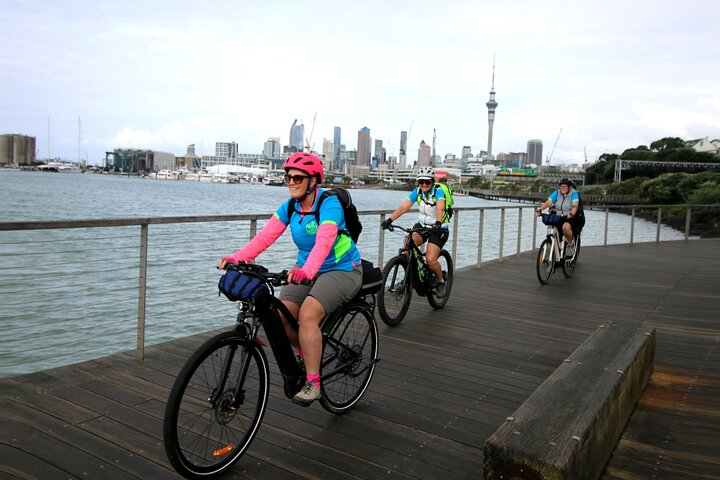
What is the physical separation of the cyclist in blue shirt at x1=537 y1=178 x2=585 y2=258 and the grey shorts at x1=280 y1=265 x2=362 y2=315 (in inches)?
278

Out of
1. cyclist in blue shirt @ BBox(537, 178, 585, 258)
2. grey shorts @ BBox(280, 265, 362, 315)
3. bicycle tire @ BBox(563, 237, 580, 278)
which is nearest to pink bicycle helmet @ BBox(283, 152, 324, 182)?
grey shorts @ BBox(280, 265, 362, 315)

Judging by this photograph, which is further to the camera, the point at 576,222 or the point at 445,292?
the point at 576,222

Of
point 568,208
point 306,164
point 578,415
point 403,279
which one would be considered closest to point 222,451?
point 306,164

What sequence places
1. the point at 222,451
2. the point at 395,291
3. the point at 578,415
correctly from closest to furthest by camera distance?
the point at 578,415
the point at 222,451
the point at 395,291

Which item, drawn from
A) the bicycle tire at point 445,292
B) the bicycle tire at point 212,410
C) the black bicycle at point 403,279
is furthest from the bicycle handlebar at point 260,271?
the bicycle tire at point 445,292

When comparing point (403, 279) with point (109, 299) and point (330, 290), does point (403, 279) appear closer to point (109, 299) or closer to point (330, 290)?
point (330, 290)

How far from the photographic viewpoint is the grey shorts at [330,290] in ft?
11.4

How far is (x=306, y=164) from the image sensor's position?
341 centimetres

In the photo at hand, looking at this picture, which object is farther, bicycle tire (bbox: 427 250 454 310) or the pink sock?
bicycle tire (bbox: 427 250 454 310)

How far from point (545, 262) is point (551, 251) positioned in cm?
26

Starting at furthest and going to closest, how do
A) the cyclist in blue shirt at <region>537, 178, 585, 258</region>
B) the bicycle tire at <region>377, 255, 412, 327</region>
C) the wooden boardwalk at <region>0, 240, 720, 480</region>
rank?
the cyclist in blue shirt at <region>537, 178, 585, 258</region>
the bicycle tire at <region>377, 255, 412, 327</region>
the wooden boardwalk at <region>0, 240, 720, 480</region>

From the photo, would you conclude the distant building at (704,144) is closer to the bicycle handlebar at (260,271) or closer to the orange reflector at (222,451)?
the bicycle handlebar at (260,271)

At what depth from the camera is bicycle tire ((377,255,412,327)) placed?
618 centimetres

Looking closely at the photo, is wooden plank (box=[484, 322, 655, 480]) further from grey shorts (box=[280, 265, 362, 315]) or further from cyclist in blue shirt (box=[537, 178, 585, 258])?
cyclist in blue shirt (box=[537, 178, 585, 258])
